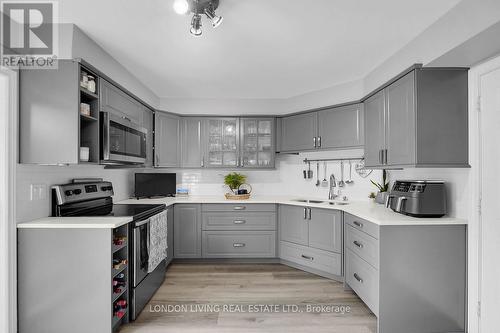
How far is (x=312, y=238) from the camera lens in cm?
334

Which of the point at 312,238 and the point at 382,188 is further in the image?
the point at 312,238

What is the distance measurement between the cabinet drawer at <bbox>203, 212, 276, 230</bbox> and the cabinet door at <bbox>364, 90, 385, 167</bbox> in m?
1.48

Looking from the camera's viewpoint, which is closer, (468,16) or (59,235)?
(468,16)

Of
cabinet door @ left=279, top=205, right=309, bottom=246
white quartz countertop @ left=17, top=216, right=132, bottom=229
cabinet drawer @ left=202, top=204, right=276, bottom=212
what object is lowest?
cabinet door @ left=279, top=205, right=309, bottom=246

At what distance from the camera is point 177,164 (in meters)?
3.99

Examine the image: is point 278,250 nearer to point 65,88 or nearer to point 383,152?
point 383,152

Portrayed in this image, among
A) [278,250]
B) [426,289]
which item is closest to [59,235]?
[278,250]

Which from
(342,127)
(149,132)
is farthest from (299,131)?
(149,132)

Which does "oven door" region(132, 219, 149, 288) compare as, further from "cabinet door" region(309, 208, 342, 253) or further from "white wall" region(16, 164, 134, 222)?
"cabinet door" region(309, 208, 342, 253)

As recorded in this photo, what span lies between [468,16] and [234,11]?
1479mm

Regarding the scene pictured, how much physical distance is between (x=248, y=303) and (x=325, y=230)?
47.9 inches

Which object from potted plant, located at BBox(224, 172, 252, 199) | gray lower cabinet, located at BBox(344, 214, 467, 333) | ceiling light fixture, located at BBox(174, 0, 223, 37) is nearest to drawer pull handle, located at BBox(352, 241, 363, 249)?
gray lower cabinet, located at BBox(344, 214, 467, 333)

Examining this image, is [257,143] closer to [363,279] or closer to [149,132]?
[149,132]

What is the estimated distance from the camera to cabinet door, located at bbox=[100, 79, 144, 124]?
2.45 meters
